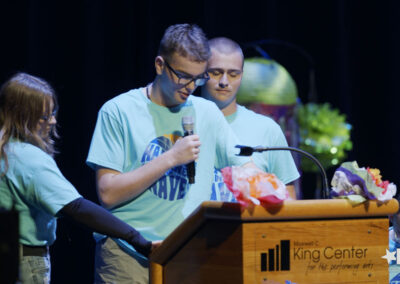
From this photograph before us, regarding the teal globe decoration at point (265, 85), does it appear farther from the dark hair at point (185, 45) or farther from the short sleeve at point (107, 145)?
the short sleeve at point (107, 145)

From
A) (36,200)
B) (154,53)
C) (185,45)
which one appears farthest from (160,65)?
(154,53)

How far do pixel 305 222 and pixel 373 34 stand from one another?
3.64m

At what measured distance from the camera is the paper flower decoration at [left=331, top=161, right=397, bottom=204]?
2.10 metres

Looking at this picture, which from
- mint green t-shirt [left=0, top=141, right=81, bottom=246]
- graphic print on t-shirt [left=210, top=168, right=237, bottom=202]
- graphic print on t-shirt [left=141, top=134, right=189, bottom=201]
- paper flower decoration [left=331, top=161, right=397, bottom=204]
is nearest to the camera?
paper flower decoration [left=331, top=161, right=397, bottom=204]

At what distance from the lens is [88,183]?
4.16 metres

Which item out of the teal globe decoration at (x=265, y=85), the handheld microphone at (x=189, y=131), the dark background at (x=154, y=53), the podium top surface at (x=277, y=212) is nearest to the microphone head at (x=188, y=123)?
the handheld microphone at (x=189, y=131)

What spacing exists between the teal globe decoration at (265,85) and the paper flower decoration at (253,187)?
1.72 meters

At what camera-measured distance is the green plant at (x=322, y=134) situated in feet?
15.2

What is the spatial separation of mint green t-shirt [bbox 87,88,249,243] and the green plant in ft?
6.50

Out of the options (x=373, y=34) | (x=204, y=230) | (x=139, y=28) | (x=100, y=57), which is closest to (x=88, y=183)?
(x=100, y=57)

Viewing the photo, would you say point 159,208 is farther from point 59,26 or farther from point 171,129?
point 59,26

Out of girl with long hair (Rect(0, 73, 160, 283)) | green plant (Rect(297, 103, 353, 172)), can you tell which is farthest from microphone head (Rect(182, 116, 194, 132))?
green plant (Rect(297, 103, 353, 172))

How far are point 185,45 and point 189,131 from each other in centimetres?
40

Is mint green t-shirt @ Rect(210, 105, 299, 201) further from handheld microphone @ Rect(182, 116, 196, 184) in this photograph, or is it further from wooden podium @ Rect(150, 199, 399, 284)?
wooden podium @ Rect(150, 199, 399, 284)
